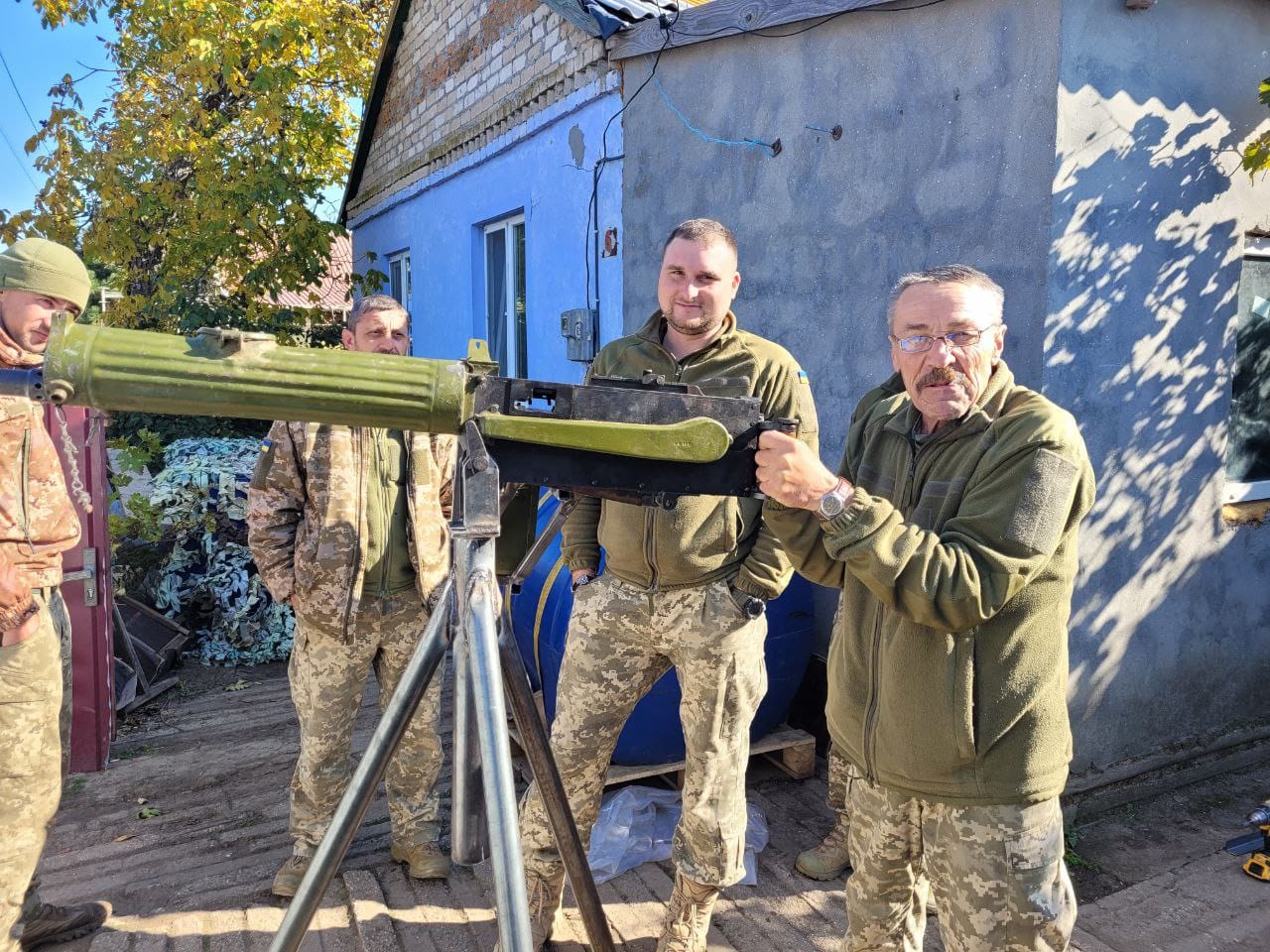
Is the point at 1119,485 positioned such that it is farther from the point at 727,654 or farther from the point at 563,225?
the point at 563,225

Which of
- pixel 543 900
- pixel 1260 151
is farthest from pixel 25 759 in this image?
pixel 1260 151

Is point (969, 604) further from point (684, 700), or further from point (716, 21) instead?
point (716, 21)

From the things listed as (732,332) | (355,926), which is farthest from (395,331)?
(355,926)

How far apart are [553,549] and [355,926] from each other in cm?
166

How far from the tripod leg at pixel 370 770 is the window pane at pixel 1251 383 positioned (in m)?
3.84

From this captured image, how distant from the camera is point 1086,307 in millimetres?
3445

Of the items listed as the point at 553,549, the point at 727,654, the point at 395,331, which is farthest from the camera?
the point at 553,549

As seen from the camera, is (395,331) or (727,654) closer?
(727,654)

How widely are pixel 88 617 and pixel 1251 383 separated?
5472 millimetres

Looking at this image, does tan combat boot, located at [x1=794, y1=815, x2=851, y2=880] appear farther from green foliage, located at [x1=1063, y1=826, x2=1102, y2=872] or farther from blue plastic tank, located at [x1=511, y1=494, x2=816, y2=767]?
green foliage, located at [x1=1063, y1=826, x2=1102, y2=872]

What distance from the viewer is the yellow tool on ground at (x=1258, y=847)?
3326 millimetres

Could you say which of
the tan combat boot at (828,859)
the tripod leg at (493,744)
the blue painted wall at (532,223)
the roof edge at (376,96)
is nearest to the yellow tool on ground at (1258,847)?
the tan combat boot at (828,859)

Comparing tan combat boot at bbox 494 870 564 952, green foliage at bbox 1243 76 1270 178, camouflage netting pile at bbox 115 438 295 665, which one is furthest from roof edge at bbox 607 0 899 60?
camouflage netting pile at bbox 115 438 295 665

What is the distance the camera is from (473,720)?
165 cm
